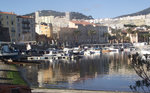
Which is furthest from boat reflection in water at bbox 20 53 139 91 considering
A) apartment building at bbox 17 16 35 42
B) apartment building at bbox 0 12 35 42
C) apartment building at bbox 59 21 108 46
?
apartment building at bbox 59 21 108 46

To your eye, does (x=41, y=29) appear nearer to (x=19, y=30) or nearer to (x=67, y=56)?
(x=19, y=30)

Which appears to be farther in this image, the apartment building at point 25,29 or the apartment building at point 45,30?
the apartment building at point 45,30

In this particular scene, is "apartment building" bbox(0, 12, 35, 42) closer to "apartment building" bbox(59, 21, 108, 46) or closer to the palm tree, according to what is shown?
"apartment building" bbox(59, 21, 108, 46)

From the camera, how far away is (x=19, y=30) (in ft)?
409

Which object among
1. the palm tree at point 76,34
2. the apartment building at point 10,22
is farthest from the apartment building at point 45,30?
the apartment building at point 10,22

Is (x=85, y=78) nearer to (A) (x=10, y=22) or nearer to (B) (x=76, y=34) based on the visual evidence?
(A) (x=10, y=22)

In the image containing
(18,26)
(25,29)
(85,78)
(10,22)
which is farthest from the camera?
(25,29)

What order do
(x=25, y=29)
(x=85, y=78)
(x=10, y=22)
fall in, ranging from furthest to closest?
(x=25, y=29) → (x=10, y=22) → (x=85, y=78)

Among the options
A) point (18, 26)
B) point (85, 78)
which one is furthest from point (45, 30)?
point (85, 78)

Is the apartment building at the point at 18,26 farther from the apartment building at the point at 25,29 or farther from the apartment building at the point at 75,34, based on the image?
the apartment building at the point at 75,34

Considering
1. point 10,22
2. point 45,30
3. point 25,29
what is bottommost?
point 45,30

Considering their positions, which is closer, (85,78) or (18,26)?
(85,78)

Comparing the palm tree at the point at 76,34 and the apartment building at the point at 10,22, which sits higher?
the apartment building at the point at 10,22

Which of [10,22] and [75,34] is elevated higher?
[10,22]
